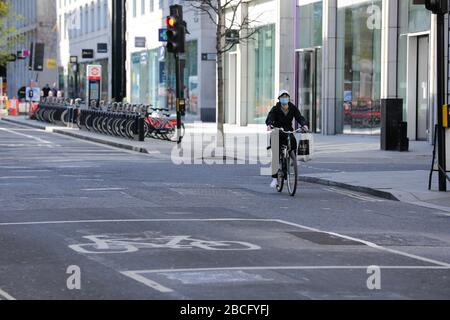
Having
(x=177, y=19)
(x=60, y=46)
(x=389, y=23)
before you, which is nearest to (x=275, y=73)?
(x=389, y=23)

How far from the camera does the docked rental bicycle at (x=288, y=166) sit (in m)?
18.5

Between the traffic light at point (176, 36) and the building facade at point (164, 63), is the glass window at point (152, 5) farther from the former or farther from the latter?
the traffic light at point (176, 36)

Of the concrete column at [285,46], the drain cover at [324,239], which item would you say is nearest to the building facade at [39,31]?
the concrete column at [285,46]

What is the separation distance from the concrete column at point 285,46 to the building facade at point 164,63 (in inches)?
333

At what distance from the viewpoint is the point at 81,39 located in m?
87.5

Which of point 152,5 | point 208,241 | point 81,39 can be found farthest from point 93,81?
point 208,241

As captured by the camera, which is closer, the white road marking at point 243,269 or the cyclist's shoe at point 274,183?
the white road marking at point 243,269

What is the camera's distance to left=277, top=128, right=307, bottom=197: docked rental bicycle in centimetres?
1845

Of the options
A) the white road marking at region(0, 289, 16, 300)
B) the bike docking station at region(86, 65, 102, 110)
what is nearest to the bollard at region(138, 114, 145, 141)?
the bike docking station at region(86, 65, 102, 110)

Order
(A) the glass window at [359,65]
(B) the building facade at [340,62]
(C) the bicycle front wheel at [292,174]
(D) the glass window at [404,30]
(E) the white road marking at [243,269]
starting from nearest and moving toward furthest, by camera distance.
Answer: (E) the white road marking at [243,269]
(C) the bicycle front wheel at [292,174]
(D) the glass window at [404,30]
(B) the building facade at [340,62]
(A) the glass window at [359,65]

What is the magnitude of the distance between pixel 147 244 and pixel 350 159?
16.1 meters

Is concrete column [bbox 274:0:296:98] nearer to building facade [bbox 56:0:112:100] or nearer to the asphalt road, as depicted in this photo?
the asphalt road

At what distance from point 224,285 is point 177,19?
69.1 feet

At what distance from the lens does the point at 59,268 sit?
10.2 m
